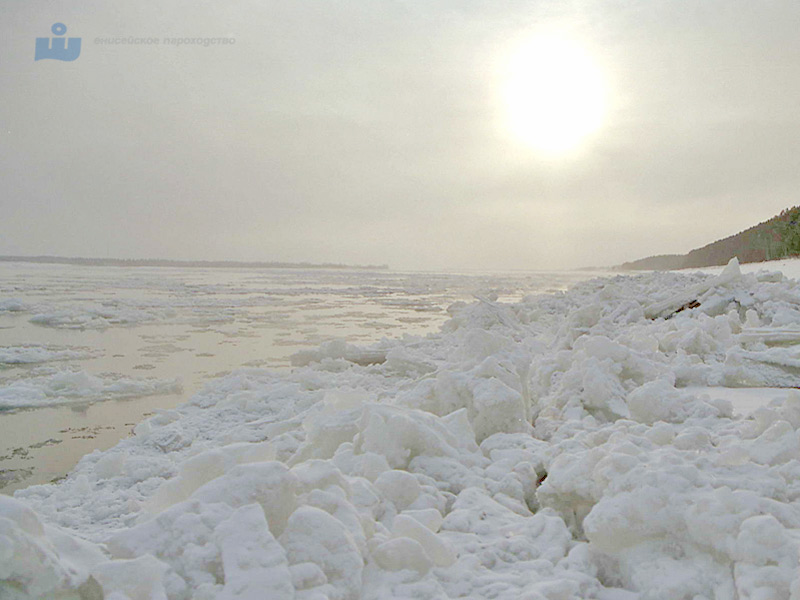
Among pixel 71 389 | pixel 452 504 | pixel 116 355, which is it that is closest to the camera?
pixel 452 504

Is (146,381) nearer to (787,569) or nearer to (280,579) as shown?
(280,579)

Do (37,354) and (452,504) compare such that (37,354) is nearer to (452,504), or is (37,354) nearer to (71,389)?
(71,389)

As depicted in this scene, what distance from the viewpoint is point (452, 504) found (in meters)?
2.26

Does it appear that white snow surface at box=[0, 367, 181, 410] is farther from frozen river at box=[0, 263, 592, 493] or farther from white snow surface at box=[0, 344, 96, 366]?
white snow surface at box=[0, 344, 96, 366]

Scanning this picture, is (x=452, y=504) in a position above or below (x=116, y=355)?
above

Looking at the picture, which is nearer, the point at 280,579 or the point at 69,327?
the point at 280,579

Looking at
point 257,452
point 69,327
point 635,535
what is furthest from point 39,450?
point 69,327

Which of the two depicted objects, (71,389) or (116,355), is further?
(116,355)

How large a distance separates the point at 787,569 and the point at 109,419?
4.77m

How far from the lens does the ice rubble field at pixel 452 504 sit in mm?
1328

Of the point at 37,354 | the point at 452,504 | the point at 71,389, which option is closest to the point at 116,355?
the point at 37,354

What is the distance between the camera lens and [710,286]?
820 centimetres

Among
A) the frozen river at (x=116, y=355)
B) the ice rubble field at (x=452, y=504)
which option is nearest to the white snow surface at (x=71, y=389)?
the frozen river at (x=116, y=355)

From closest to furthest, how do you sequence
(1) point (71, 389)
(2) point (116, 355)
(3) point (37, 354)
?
(1) point (71, 389) → (3) point (37, 354) → (2) point (116, 355)
